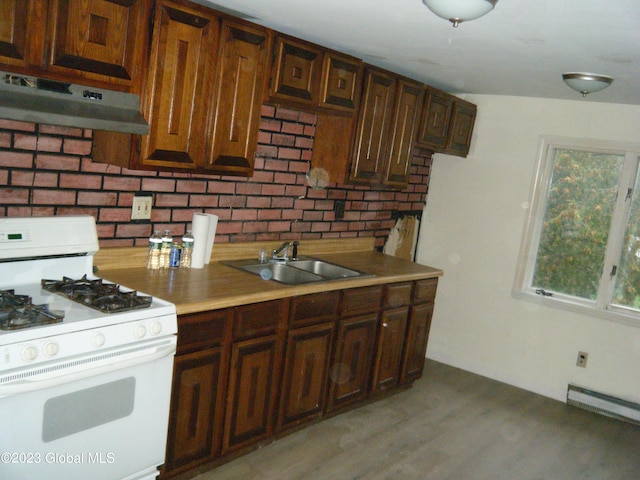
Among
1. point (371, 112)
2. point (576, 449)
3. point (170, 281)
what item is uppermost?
point (371, 112)

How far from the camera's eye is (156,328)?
225 centimetres

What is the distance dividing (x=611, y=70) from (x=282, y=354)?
222 centimetres

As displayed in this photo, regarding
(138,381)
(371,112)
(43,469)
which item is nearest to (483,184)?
(371,112)

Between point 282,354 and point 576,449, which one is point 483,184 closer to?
point 576,449

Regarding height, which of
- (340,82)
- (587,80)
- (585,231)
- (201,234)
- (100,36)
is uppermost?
(587,80)

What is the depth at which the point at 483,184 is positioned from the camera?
187 inches

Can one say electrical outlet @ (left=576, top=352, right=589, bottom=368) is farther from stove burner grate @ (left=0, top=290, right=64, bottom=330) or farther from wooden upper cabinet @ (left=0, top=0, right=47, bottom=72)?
wooden upper cabinet @ (left=0, top=0, right=47, bottom=72)

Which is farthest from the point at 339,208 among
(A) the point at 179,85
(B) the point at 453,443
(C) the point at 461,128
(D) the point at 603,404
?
(D) the point at 603,404

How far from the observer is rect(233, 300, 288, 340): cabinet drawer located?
2.73m

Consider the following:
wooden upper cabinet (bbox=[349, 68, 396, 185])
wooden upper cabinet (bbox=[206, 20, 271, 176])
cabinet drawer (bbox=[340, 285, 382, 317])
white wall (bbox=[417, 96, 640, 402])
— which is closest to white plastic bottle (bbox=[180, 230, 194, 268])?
wooden upper cabinet (bbox=[206, 20, 271, 176])

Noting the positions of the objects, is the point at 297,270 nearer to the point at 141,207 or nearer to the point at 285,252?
the point at 285,252

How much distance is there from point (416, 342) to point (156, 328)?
227cm

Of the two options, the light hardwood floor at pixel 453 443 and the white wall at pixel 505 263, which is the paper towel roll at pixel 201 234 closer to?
the light hardwood floor at pixel 453 443

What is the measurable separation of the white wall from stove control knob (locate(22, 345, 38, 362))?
3627 mm
